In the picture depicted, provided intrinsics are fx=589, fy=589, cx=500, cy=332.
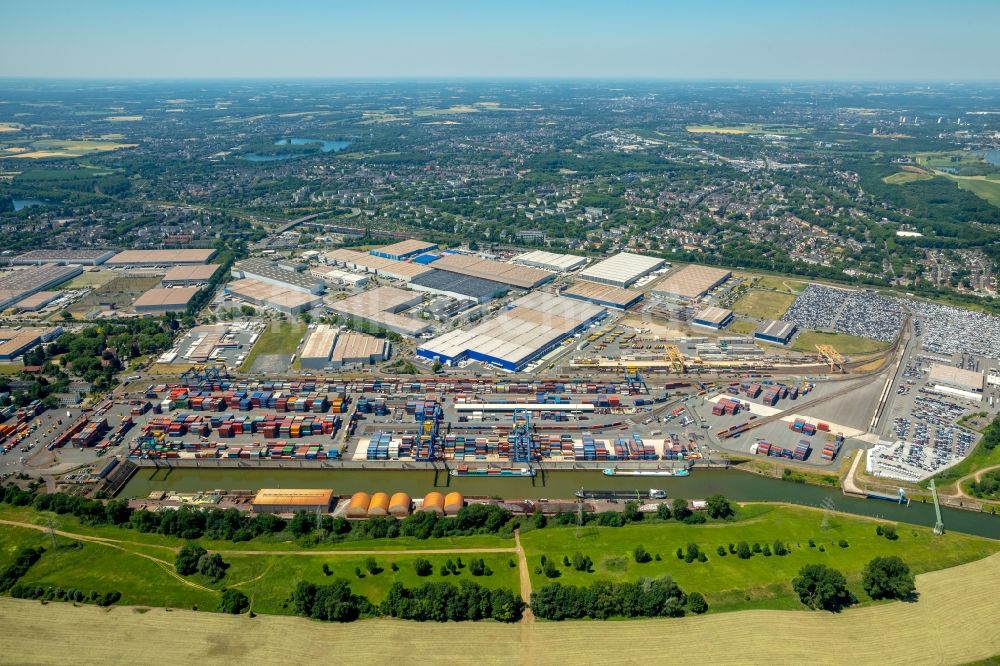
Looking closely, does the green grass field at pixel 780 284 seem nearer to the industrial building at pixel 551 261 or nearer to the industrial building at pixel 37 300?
the industrial building at pixel 551 261

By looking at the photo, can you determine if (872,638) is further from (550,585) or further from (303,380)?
(303,380)

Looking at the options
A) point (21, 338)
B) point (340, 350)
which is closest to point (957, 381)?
point (340, 350)

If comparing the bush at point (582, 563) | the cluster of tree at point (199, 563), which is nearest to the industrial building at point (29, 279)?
the cluster of tree at point (199, 563)

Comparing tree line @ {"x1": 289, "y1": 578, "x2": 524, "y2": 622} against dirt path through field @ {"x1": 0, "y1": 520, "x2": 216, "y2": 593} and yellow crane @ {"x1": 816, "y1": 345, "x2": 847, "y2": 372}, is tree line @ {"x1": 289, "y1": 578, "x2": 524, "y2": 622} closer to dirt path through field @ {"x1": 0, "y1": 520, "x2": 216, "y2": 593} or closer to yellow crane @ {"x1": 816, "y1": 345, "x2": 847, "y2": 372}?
dirt path through field @ {"x1": 0, "y1": 520, "x2": 216, "y2": 593}

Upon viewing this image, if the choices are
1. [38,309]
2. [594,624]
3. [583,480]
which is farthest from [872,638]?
[38,309]

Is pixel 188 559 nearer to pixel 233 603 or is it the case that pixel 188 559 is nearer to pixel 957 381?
pixel 233 603

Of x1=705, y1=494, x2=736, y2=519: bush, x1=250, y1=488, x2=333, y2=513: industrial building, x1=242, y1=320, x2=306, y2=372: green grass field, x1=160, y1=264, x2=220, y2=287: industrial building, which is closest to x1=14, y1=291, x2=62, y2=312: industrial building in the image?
x1=160, y1=264, x2=220, y2=287: industrial building
